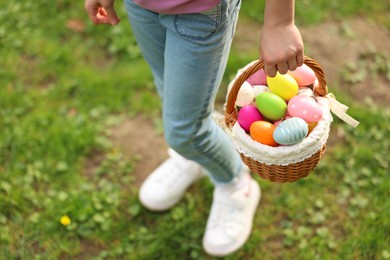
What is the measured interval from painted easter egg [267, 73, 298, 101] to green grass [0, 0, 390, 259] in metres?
0.70

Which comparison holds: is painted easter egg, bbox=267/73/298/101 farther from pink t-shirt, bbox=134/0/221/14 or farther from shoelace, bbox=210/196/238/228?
shoelace, bbox=210/196/238/228

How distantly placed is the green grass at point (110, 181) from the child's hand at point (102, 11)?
30.9 inches

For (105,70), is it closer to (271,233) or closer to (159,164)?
(159,164)

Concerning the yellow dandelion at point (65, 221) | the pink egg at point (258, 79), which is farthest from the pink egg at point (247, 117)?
the yellow dandelion at point (65, 221)

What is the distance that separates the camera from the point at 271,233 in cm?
203

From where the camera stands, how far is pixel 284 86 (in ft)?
4.94

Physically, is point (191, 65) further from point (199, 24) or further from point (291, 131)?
point (291, 131)

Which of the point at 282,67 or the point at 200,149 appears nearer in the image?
the point at 282,67

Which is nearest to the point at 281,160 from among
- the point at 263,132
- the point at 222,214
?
the point at 263,132

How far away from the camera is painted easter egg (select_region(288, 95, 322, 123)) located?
144 cm

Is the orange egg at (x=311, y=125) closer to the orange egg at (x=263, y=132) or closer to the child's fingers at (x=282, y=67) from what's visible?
the orange egg at (x=263, y=132)

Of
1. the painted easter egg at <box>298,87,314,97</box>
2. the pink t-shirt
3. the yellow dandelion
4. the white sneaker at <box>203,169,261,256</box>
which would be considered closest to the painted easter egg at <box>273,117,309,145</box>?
the painted easter egg at <box>298,87,314,97</box>

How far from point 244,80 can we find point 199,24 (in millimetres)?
213

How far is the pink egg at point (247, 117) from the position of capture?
1.50 meters
